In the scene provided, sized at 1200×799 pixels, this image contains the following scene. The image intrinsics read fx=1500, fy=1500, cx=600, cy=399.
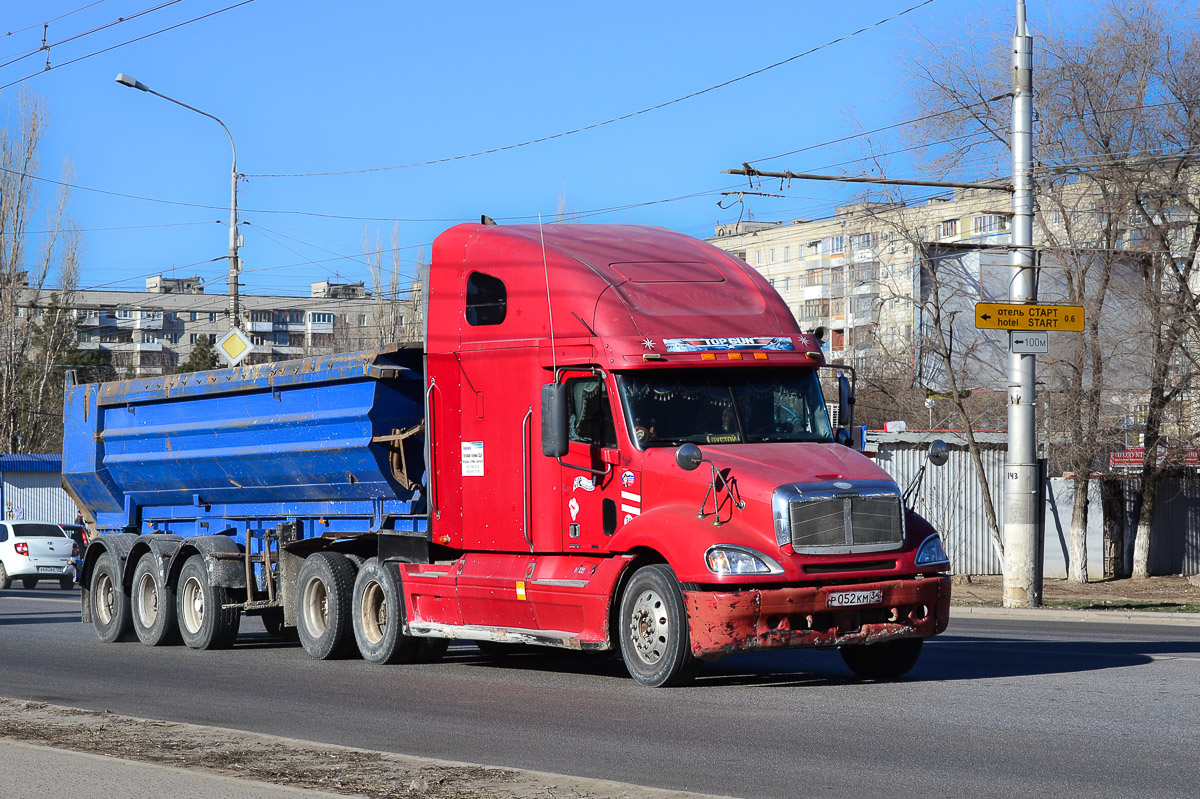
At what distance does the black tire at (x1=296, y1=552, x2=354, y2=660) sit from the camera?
15055mm

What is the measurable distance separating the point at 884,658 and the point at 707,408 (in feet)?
8.33

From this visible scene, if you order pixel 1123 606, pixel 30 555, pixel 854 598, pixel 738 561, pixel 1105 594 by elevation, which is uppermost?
pixel 738 561

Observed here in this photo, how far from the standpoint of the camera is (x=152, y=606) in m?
18.0

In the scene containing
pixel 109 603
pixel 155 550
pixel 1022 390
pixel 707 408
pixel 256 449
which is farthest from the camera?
pixel 1022 390

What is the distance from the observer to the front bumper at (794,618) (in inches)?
433

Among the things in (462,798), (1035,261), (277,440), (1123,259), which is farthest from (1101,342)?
(462,798)

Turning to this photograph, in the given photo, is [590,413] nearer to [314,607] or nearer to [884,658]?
[884,658]

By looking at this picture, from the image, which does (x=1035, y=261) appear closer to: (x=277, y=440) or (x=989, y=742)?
(x=277, y=440)

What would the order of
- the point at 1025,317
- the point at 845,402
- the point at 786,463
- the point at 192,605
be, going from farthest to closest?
the point at 1025,317
the point at 192,605
the point at 845,402
the point at 786,463

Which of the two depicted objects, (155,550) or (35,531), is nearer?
(155,550)

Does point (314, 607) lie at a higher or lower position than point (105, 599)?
higher

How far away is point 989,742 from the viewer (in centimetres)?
880

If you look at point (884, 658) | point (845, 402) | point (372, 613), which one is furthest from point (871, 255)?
point (884, 658)

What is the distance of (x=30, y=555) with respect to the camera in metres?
35.5
